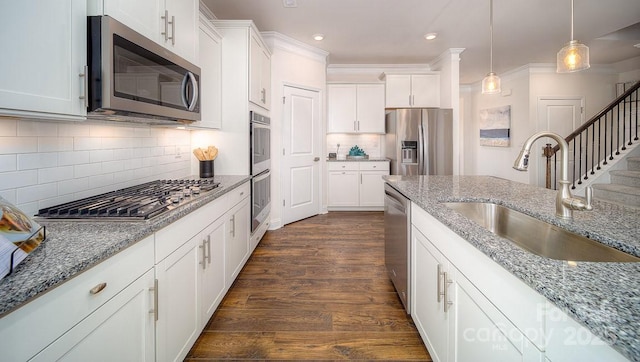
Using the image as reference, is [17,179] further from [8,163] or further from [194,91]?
[194,91]

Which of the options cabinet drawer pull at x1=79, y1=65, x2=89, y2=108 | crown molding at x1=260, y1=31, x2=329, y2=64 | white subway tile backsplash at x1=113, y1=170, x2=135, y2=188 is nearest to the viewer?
cabinet drawer pull at x1=79, y1=65, x2=89, y2=108

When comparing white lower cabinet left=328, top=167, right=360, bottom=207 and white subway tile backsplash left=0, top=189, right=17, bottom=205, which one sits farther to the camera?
white lower cabinet left=328, top=167, right=360, bottom=207

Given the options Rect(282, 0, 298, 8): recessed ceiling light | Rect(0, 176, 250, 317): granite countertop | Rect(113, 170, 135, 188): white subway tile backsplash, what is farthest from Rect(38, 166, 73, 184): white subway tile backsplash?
Rect(282, 0, 298, 8): recessed ceiling light

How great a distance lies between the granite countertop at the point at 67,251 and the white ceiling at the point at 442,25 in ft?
9.81

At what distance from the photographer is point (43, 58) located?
3.46 ft

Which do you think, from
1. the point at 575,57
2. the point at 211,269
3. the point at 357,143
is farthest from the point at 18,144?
the point at 357,143

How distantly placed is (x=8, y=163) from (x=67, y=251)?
637 mm

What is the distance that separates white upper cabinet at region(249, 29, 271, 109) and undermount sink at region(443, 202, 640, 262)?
239 cm

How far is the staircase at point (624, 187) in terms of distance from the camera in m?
3.98

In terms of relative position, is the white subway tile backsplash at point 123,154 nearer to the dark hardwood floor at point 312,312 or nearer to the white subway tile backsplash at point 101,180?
the white subway tile backsplash at point 101,180

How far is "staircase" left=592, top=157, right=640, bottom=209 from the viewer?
3.98m

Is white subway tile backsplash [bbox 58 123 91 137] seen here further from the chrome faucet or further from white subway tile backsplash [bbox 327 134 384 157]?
white subway tile backsplash [bbox 327 134 384 157]

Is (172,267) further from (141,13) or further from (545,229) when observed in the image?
(545,229)

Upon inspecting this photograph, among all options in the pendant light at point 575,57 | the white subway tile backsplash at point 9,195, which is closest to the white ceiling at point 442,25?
the pendant light at point 575,57
